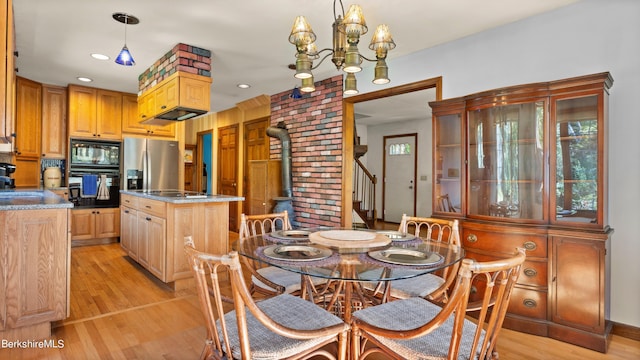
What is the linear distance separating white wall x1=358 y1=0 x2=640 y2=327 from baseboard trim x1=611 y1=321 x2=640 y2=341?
0.10 feet

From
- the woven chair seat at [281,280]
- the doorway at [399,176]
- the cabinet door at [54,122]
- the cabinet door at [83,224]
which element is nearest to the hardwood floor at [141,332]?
the woven chair seat at [281,280]

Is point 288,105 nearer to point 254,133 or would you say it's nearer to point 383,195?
point 254,133

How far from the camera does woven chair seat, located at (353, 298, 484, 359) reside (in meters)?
1.29

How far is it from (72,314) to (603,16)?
4458 millimetres

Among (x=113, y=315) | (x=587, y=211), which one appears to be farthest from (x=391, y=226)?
(x=113, y=315)

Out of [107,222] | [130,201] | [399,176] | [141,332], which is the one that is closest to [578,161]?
[141,332]

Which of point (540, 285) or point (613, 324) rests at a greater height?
point (540, 285)

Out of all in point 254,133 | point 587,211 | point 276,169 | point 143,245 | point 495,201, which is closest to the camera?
point 587,211

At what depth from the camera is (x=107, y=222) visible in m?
5.22

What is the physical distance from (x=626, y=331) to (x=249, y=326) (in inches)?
102

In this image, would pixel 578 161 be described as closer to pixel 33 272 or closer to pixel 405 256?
pixel 405 256

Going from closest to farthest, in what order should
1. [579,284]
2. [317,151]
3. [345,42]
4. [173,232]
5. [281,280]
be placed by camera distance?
1. [345,42]
2. [281,280]
3. [579,284]
4. [173,232]
5. [317,151]

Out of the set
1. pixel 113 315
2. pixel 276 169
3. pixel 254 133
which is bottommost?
pixel 113 315

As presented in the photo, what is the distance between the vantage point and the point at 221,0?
2555 millimetres
